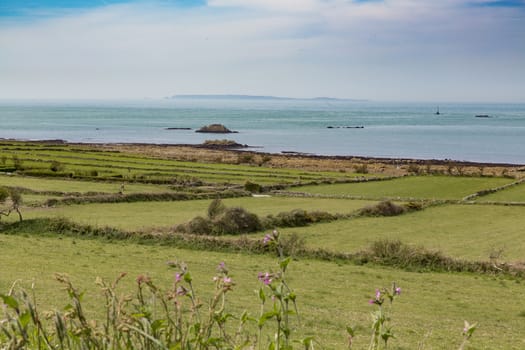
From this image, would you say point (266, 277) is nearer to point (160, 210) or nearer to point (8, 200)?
point (8, 200)

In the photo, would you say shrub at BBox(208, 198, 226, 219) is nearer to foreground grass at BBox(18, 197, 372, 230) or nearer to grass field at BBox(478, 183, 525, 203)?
foreground grass at BBox(18, 197, 372, 230)

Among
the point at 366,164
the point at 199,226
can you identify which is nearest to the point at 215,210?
the point at 199,226

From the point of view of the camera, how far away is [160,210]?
3559cm

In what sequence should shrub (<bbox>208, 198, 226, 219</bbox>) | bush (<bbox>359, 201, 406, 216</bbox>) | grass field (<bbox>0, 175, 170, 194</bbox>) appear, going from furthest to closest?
grass field (<bbox>0, 175, 170, 194</bbox>), bush (<bbox>359, 201, 406, 216</bbox>), shrub (<bbox>208, 198, 226, 219</bbox>)

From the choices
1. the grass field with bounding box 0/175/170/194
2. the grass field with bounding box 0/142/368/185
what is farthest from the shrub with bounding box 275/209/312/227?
the grass field with bounding box 0/142/368/185

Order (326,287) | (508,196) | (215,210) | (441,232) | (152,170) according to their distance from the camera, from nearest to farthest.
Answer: (326,287) → (215,210) → (441,232) → (508,196) → (152,170)

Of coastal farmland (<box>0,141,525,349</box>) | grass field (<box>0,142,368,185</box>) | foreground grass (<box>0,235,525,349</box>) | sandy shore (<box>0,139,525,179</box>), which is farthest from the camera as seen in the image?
sandy shore (<box>0,139,525,179</box>)

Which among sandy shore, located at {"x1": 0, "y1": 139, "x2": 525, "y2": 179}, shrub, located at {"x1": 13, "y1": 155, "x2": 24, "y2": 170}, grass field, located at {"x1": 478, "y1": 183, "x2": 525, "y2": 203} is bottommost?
sandy shore, located at {"x1": 0, "y1": 139, "x2": 525, "y2": 179}

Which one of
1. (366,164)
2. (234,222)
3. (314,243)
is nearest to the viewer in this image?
(314,243)

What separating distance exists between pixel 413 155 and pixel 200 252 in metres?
83.4

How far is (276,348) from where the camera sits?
3053 mm

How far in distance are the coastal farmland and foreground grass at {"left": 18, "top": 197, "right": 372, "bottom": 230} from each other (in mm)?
102

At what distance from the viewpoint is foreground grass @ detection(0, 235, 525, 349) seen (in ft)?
38.4

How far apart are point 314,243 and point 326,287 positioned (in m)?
8.55
